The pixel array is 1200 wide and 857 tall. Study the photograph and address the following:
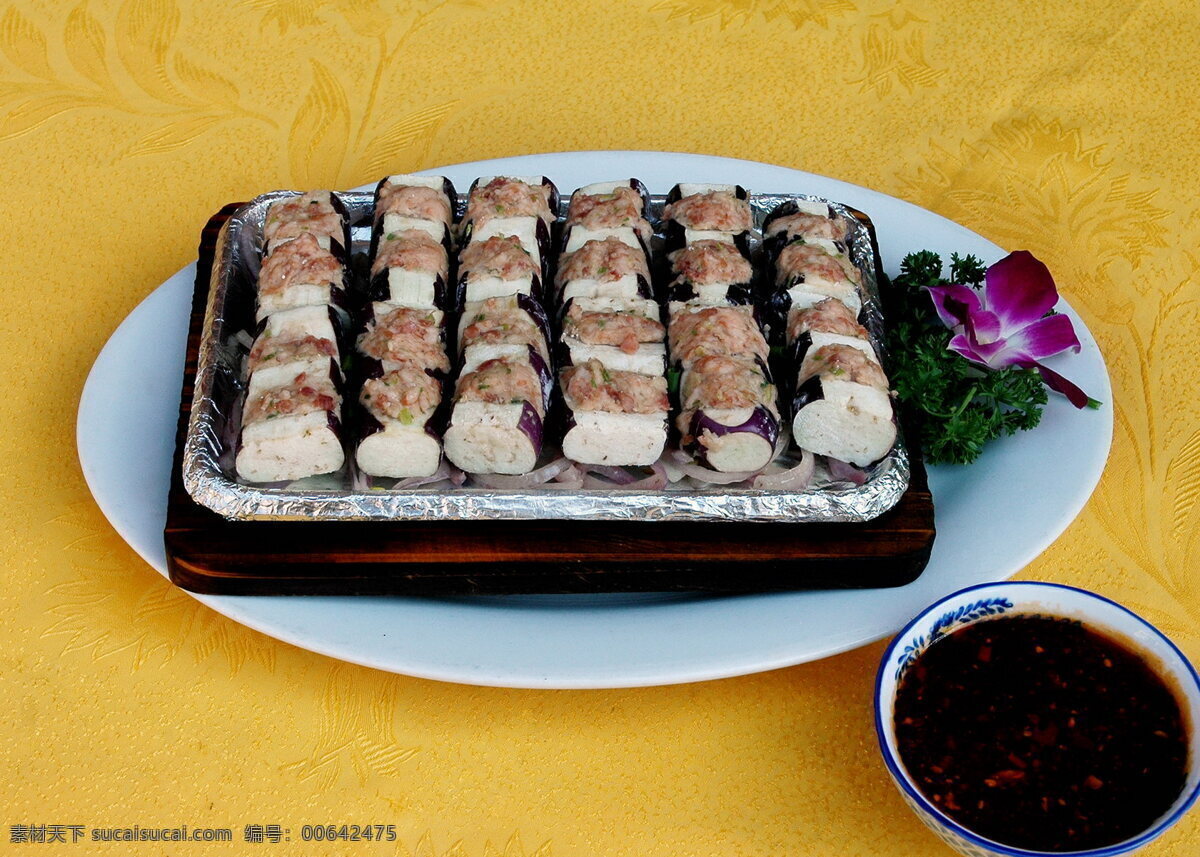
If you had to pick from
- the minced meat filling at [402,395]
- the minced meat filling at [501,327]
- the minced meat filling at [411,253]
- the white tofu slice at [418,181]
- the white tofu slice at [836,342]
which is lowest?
the white tofu slice at [836,342]

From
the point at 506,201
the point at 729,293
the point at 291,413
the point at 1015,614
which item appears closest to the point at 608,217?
the point at 506,201

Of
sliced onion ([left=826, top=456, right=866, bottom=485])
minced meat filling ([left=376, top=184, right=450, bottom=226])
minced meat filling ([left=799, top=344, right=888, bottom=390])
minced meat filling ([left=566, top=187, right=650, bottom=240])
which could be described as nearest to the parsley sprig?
minced meat filling ([left=799, top=344, right=888, bottom=390])

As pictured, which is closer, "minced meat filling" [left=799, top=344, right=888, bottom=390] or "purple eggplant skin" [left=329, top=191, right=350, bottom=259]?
"minced meat filling" [left=799, top=344, right=888, bottom=390]

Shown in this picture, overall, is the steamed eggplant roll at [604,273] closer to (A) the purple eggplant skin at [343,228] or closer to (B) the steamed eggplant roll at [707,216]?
(B) the steamed eggplant roll at [707,216]

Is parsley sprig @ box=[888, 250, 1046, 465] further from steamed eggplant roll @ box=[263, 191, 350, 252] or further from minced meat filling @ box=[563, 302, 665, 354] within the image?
steamed eggplant roll @ box=[263, 191, 350, 252]

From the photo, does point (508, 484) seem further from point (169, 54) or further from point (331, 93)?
point (169, 54)

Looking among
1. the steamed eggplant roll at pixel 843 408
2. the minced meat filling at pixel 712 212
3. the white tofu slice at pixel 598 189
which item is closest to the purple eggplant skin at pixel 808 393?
the steamed eggplant roll at pixel 843 408
